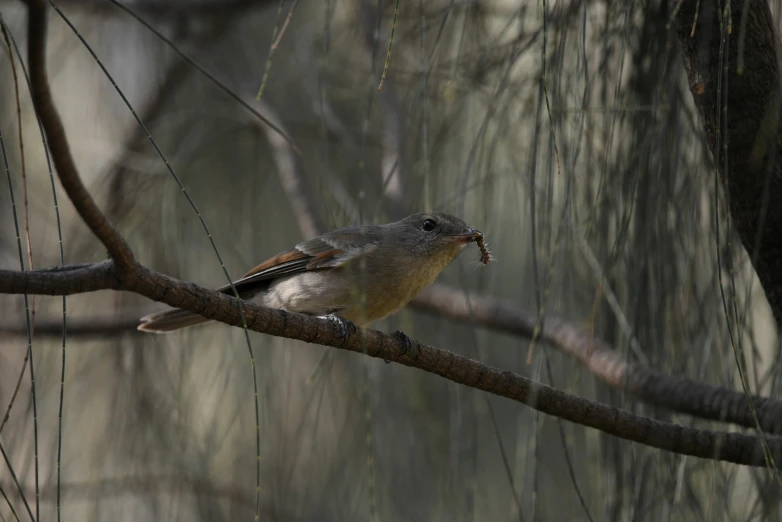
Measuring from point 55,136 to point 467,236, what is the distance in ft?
8.54

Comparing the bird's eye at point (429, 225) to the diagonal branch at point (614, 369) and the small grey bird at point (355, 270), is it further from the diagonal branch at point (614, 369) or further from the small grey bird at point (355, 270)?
the diagonal branch at point (614, 369)

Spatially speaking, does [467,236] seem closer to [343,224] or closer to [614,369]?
[343,224]

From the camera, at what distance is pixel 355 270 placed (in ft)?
12.8

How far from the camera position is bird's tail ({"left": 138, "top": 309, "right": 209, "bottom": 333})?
385cm

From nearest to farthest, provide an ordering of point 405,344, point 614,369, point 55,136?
1. point 55,136
2. point 405,344
3. point 614,369

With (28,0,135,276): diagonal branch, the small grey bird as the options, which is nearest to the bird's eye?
the small grey bird

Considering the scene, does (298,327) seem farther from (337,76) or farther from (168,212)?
(337,76)

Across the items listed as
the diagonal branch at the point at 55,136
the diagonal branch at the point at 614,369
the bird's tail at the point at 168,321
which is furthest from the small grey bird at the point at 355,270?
the diagonal branch at the point at 55,136

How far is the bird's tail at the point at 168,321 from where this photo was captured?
3.85 m

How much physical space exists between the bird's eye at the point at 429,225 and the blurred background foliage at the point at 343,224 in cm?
19

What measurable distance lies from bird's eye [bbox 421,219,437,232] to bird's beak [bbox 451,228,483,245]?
14cm

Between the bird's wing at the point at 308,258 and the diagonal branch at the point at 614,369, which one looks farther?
the bird's wing at the point at 308,258

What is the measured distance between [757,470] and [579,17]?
1.57m

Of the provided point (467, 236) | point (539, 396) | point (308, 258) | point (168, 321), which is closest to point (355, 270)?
point (308, 258)
